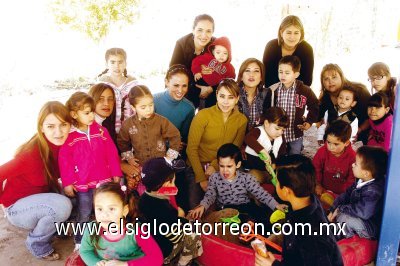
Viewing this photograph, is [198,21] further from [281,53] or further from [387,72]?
[387,72]

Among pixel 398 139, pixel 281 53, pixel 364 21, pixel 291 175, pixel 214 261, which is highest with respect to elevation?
pixel 364 21

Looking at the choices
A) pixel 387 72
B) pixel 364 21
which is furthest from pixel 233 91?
pixel 364 21

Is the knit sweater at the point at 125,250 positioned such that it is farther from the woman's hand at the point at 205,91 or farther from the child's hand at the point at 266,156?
the woman's hand at the point at 205,91

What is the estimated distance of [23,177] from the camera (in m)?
2.88

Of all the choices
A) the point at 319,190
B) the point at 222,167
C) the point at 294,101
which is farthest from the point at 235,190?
the point at 294,101

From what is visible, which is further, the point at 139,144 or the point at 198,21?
the point at 198,21

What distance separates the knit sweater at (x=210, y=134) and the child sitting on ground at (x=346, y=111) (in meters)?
1.01

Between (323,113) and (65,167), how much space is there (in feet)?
9.10

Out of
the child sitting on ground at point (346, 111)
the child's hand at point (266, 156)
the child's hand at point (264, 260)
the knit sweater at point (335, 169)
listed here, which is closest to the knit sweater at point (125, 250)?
the child's hand at point (264, 260)

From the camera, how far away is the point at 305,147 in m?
5.09

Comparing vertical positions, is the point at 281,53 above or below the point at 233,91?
above

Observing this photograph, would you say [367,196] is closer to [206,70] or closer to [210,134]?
[210,134]

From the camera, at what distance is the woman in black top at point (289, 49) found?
3930mm

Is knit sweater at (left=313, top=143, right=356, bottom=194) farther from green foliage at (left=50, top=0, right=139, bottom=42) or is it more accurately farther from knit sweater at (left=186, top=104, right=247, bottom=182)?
green foliage at (left=50, top=0, right=139, bottom=42)
